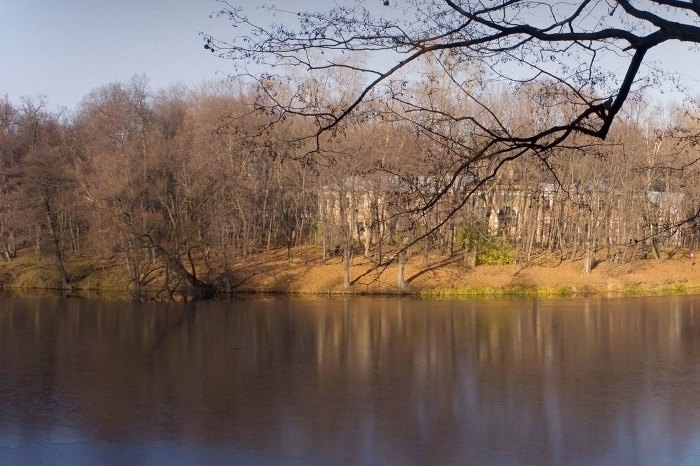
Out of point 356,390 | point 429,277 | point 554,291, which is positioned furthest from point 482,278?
point 356,390

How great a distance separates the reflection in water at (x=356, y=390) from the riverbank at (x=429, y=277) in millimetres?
10519

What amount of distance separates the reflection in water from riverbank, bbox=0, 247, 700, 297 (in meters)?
10.5

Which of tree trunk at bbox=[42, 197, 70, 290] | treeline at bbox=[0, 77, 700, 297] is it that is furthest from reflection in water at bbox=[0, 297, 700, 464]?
tree trunk at bbox=[42, 197, 70, 290]

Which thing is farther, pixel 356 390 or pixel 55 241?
pixel 55 241

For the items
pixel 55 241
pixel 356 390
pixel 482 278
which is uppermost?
pixel 55 241

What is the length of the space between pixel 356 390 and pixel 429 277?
23573 millimetres

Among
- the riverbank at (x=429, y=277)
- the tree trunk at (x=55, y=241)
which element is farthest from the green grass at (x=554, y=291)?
the tree trunk at (x=55, y=241)

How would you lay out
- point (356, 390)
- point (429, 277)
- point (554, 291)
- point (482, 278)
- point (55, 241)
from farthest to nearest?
point (55, 241) < point (429, 277) < point (482, 278) < point (554, 291) < point (356, 390)

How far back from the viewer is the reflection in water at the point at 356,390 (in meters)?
9.63

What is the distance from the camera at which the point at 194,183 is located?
112 feet

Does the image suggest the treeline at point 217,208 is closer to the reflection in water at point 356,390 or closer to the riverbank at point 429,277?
the riverbank at point 429,277

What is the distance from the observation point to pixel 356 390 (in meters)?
13.0

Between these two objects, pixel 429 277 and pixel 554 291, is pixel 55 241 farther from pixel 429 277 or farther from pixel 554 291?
pixel 554 291

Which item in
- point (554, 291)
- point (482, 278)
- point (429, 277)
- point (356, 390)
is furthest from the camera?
point (429, 277)
